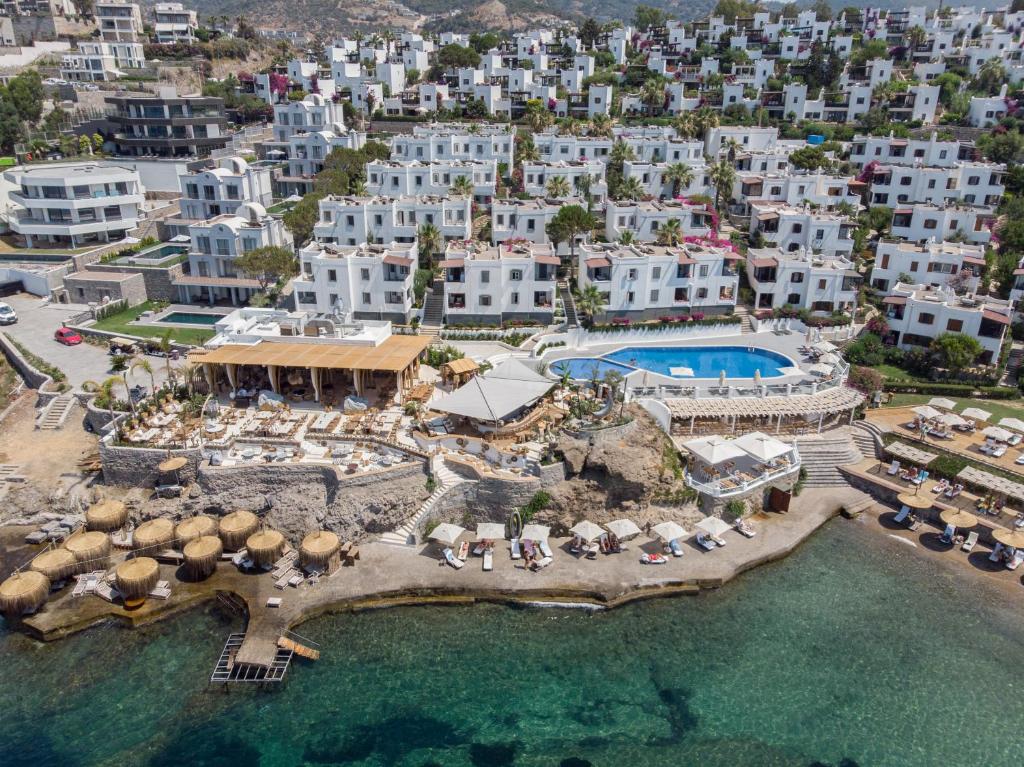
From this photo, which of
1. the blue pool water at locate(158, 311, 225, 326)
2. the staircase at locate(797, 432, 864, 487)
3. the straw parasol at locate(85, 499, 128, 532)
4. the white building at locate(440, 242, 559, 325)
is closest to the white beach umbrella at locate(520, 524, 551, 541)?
the staircase at locate(797, 432, 864, 487)

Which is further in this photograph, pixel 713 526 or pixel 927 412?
pixel 927 412

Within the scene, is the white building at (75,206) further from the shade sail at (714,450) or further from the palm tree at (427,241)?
the shade sail at (714,450)

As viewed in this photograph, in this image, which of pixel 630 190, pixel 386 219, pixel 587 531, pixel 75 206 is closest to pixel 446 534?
pixel 587 531

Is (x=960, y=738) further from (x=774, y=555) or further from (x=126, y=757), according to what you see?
(x=126, y=757)

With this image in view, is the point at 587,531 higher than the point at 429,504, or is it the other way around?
the point at 429,504

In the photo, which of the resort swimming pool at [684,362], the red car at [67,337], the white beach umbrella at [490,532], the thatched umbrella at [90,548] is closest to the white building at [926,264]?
the resort swimming pool at [684,362]

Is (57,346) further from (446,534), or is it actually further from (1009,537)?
(1009,537)
